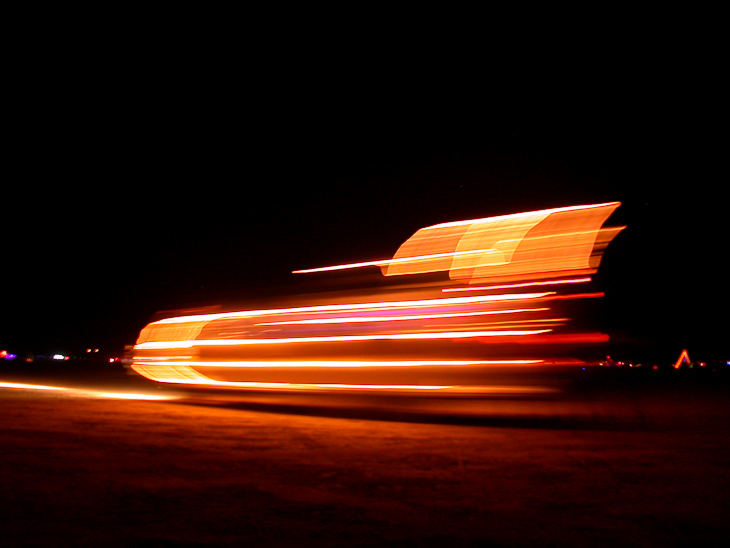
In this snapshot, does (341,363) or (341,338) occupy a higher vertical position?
(341,338)

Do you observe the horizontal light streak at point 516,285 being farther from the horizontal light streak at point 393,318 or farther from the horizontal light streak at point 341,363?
the horizontal light streak at point 341,363

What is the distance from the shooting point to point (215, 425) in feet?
31.8

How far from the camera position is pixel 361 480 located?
230 inches

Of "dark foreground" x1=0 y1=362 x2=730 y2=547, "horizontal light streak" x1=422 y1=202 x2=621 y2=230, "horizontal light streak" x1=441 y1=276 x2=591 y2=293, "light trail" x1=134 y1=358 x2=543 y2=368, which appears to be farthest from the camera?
"horizontal light streak" x1=422 y1=202 x2=621 y2=230

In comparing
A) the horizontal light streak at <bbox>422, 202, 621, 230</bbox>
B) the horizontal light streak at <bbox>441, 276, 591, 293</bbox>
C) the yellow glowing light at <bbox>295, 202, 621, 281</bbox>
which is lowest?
the horizontal light streak at <bbox>441, 276, 591, 293</bbox>

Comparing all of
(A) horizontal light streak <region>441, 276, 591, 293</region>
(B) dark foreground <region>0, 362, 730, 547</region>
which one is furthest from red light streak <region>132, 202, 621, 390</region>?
(B) dark foreground <region>0, 362, 730, 547</region>

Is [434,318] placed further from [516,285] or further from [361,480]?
[361,480]

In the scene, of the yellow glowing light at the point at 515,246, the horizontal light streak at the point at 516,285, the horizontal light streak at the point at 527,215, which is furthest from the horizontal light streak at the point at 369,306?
the horizontal light streak at the point at 527,215

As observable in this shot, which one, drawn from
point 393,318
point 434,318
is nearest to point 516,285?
point 434,318

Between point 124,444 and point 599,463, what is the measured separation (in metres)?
4.90

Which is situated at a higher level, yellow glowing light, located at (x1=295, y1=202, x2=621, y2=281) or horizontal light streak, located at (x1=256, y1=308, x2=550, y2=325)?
yellow glowing light, located at (x1=295, y1=202, x2=621, y2=281)

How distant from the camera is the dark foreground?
14.0 ft

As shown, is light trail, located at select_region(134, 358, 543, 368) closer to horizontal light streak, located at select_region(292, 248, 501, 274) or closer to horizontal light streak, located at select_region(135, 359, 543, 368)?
horizontal light streak, located at select_region(135, 359, 543, 368)

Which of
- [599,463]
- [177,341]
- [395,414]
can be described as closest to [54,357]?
[177,341]
